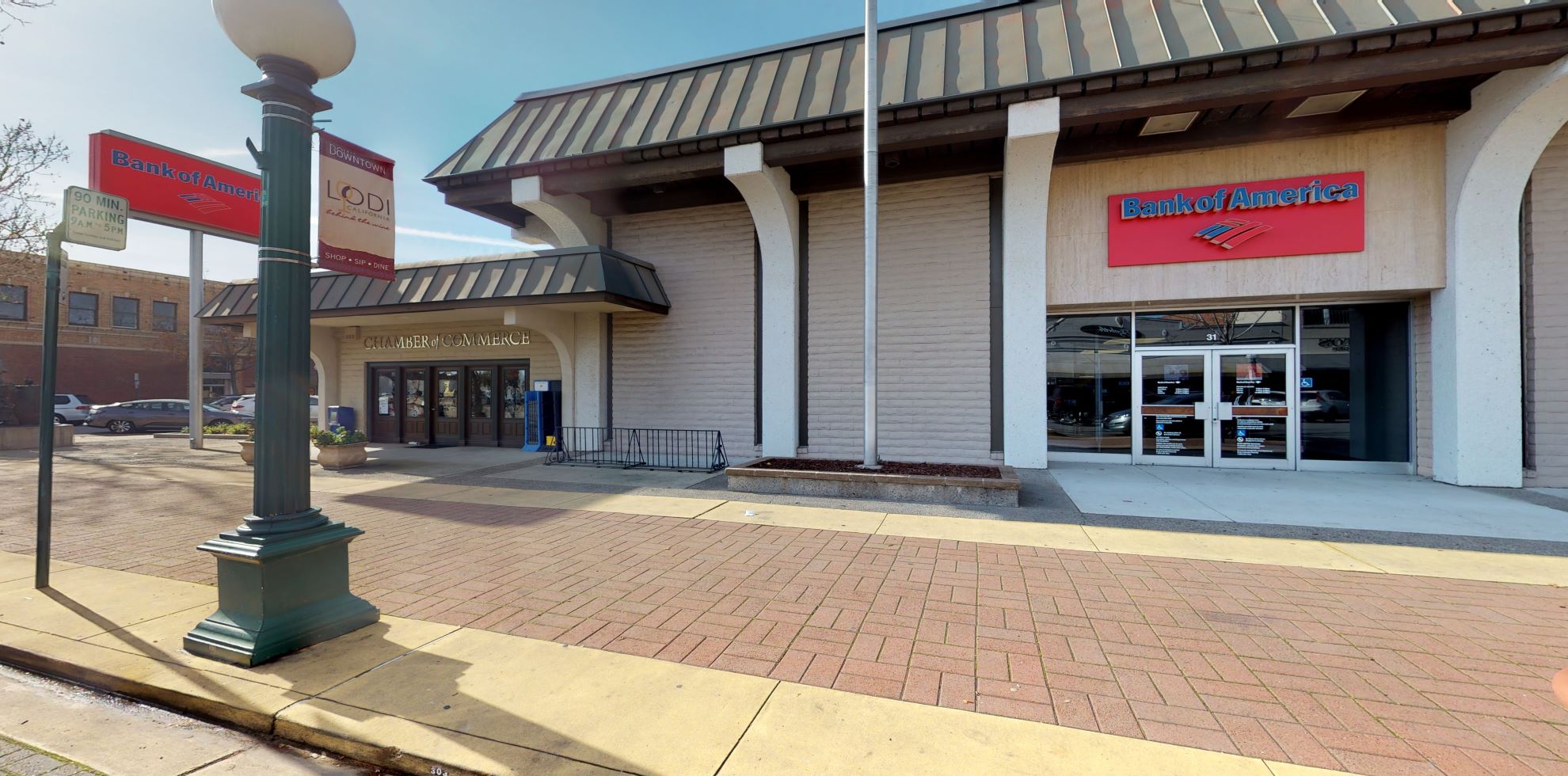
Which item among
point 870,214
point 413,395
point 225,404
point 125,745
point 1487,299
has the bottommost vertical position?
point 125,745

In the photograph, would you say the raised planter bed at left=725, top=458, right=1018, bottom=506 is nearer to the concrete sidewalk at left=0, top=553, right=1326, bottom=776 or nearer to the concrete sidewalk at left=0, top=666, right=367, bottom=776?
the concrete sidewalk at left=0, top=553, right=1326, bottom=776

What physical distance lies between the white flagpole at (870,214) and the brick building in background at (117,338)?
33.2 meters

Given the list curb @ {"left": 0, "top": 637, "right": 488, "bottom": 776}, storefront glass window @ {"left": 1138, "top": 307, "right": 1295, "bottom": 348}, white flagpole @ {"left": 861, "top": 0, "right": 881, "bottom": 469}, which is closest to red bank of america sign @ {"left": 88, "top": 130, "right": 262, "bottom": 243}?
curb @ {"left": 0, "top": 637, "right": 488, "bottom": 776}

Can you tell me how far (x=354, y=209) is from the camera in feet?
16.1

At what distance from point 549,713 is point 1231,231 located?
12882 mm

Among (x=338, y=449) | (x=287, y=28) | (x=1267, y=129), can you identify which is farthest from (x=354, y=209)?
(x=1267, y=129)

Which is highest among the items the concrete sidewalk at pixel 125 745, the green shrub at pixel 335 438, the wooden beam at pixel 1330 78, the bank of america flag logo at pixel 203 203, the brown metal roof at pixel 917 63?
the brown metal roof at pixel 917 63

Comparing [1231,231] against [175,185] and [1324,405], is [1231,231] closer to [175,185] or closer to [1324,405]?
[1324,405]

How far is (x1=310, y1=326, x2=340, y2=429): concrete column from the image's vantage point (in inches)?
680

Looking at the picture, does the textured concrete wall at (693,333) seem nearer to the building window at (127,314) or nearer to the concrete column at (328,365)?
the concrete column at (328,365)

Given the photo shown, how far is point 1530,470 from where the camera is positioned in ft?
32.2

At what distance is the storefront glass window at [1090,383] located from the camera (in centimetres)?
1248

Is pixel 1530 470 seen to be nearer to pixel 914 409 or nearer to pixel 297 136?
pixel 914 409

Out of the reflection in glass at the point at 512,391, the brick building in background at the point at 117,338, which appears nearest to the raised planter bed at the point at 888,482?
the reflection in glass at the point at 512,391
